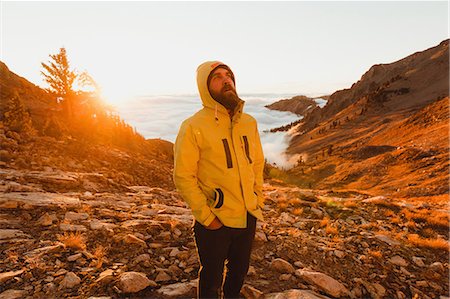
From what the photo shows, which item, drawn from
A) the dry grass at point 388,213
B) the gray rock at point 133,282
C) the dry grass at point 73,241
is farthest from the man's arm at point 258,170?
the dry grass at point 388,213

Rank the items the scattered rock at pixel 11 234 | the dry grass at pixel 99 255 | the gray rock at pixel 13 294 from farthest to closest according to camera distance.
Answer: the scattered rock at pixel 11 234, the dry grass at pixel 99 255, the gray rock at pixel 13 294

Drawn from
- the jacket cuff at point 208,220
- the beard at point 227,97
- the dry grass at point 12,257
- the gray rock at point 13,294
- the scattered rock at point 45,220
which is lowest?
the gray rock at point 13,294

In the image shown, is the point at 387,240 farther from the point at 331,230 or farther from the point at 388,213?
the point at 388,213

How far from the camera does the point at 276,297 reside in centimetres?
413

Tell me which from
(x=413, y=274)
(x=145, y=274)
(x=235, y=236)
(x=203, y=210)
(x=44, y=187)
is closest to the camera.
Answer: (x=203, y=210)

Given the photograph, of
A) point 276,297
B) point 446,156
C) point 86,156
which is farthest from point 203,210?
point 446,156

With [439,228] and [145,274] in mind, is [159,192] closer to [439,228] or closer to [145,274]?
[145,274]

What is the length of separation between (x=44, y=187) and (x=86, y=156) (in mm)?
5295

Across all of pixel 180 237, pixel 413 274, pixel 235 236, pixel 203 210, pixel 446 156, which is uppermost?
pixel 203 210

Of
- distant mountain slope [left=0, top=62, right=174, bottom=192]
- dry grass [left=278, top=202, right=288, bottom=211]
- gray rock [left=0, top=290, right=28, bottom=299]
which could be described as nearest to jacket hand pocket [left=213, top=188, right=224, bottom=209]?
gray rock [left=0, top=290, right=28, bottom=299]

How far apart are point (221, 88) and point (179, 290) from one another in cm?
295

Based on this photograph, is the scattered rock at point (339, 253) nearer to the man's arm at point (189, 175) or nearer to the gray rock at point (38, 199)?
the man's arm at point (189, 175)

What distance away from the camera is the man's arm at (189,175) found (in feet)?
9.41

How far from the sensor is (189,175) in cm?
291
